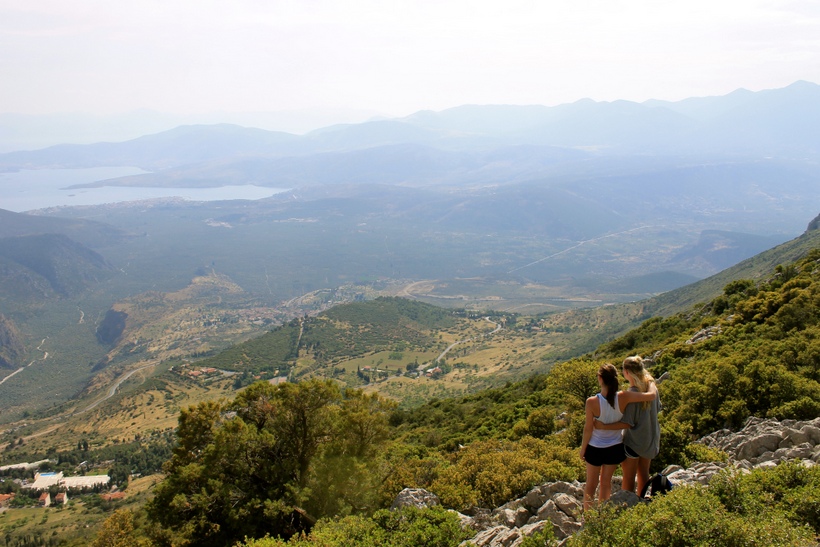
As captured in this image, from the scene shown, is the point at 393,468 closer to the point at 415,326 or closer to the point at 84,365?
the point at 415,326

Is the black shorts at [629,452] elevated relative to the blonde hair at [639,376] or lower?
lower

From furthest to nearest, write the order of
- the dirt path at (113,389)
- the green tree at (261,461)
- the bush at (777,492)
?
the dirt path at (113,389) → the green tree at (261,461) → the bush at (777,492)

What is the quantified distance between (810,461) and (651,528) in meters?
5.50

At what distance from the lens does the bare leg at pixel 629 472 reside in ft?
29.5

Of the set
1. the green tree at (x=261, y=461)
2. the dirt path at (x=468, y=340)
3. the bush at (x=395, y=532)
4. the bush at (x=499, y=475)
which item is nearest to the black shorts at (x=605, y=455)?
the bush at (x=395, y=532)

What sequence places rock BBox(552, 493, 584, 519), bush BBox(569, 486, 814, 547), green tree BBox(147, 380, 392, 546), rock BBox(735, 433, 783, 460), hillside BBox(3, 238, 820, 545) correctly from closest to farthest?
bush BBox(569, 486, 814, 547) → rock BBox(552, 493, 584, 519) → rock BBox(735, 433, 783, 460) → hillside BBox(3, 238, 820, 545) → green tree BBox(147, 380, 392, 546)

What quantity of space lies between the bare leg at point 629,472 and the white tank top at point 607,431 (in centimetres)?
63

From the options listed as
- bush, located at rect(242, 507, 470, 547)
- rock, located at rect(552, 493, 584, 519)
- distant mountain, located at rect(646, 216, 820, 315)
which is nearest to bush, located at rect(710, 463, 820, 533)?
rock, located at rect(552, 493, 584, 519)

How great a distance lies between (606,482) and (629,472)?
1.71 ft

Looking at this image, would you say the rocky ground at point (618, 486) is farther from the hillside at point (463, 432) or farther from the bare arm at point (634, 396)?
the bare arm at point (634, 396)

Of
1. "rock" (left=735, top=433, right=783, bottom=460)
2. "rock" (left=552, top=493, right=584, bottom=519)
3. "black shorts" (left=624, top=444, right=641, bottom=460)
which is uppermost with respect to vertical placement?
"black shorts" (left=624, top=444, right=641, bottom=460)

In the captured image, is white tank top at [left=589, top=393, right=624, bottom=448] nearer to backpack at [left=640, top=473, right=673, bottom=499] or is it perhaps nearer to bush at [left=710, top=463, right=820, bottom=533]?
backpack at [left=640, top=473, right=673, bottom=499]

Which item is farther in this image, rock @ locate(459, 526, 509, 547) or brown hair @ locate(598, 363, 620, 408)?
rock @ locate(459, 526, 509, 547)

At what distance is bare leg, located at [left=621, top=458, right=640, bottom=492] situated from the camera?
8.98 metres
